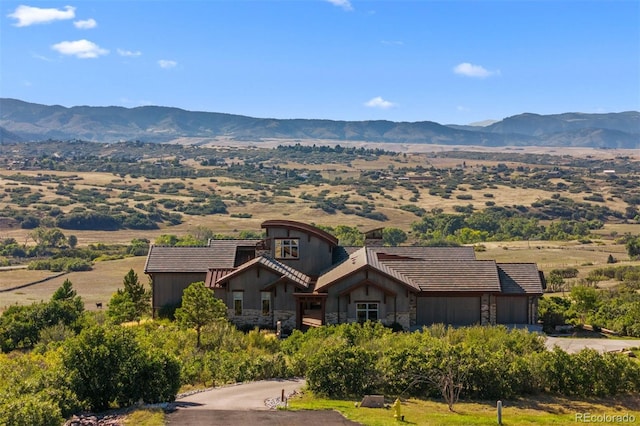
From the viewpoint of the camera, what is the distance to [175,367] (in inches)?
991

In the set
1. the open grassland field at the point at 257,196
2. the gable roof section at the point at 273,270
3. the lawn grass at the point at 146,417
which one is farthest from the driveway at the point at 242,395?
the open grassland field at the point at 257,196

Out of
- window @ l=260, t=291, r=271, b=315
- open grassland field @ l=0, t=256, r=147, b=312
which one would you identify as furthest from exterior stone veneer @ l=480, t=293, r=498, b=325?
open grassland field @ l=0, t=256, r=147, b=312

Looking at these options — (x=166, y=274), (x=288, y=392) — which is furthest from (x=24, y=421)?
(x=166, y=274)

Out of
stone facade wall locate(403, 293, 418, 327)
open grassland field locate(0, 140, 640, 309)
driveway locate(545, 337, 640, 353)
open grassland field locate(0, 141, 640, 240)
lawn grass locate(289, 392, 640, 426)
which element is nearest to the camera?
lawn grass locate(289, 392, 640, 426)

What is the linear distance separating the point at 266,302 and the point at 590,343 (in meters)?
15.8

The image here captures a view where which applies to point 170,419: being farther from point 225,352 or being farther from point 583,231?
point 583,231

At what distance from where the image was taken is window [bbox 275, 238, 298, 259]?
137 feet

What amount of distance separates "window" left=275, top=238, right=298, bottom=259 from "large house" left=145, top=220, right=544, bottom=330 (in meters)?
0.05

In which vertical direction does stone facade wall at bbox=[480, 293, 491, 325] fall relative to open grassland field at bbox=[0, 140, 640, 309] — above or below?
above

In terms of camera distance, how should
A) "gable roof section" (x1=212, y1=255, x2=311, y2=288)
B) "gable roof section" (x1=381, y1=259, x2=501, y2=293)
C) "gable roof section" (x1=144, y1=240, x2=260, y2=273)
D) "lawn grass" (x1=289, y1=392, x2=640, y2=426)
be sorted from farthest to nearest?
"gable roof section" (x1=144, y1=240, x2=260, y2=273) → "gable roof section" (x1=381, y1=259, x2=501, y2=293) → "gable roof section" (x1=212, y1=255, x2=311, y2=288) → "lawn grass" (x1=289, y1=392, x2=640, y2=426)

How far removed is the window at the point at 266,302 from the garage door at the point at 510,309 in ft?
38.7

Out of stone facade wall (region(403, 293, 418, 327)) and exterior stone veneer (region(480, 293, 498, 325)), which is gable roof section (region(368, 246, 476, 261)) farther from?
stone facade wall (region(403, 293, 418, 327))

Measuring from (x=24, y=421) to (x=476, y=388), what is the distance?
563 inches

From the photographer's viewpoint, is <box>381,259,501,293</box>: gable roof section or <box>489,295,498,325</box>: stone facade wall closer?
<box>381,259,501,293</box>: gable roof section
